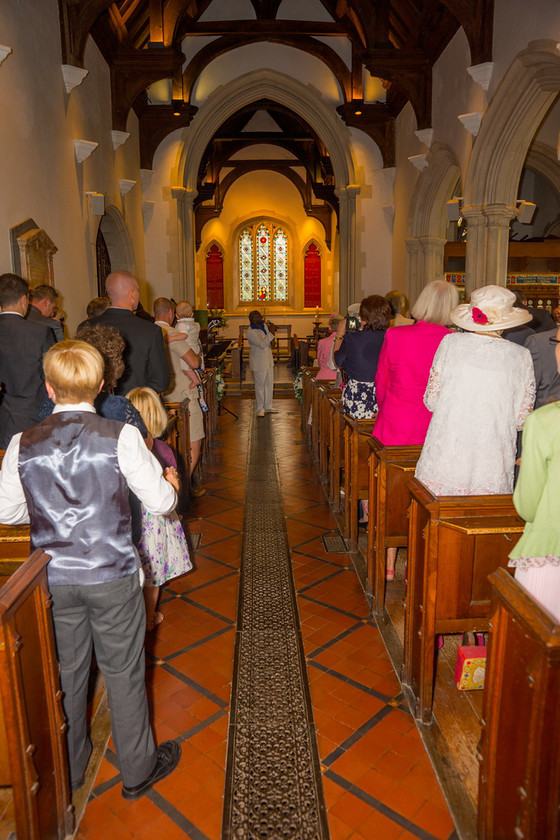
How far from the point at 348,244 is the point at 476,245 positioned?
450cm

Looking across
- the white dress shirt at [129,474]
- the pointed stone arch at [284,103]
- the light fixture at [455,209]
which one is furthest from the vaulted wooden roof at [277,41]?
the white dress shirt at [129,474]

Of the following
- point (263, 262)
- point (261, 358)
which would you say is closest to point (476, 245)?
point (261, 358)

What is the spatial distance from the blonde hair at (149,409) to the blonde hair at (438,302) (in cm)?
139

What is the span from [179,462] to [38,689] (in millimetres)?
2948

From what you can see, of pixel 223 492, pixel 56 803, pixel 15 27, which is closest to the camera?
pixel 56 803

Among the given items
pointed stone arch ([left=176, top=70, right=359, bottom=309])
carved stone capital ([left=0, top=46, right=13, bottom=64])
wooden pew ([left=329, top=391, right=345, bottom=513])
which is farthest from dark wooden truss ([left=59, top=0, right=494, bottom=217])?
wooden pew ([left=329, top=391, right=345, bottom=513])

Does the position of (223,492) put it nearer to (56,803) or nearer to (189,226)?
(56,803)

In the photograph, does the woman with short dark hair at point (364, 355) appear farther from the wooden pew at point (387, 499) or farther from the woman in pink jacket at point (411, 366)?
the wooden pew at point (387, 499)

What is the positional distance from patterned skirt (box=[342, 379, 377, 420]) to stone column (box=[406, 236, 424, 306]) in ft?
19.7

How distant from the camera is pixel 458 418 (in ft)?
8.04

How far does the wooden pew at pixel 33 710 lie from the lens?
4.87 feet

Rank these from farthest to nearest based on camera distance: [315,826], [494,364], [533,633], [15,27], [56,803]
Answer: [15,27]
[494,364]
[315,826]
[56,803]
[533,633]

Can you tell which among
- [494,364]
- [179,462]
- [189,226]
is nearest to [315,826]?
[494,364]

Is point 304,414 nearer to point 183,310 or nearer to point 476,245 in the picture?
point 476,245
